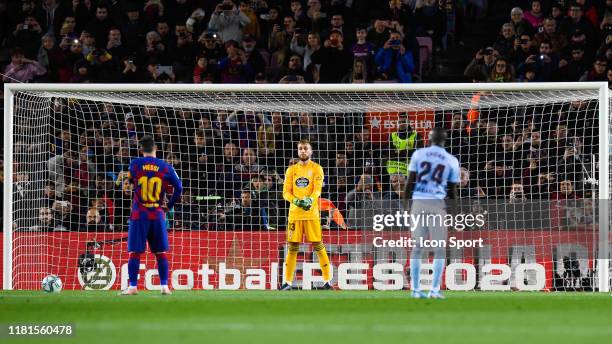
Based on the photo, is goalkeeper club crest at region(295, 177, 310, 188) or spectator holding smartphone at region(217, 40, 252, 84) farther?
spectator holding smartphone at region(217, 40, 252, 84)

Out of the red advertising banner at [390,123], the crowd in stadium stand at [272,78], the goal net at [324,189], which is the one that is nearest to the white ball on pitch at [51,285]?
the goal net at [324,189]

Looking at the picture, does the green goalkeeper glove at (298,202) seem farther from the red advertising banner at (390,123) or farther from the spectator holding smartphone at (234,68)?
the spectator holding smartphone at (234,68)

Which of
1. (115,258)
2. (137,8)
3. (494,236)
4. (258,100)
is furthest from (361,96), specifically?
(137,8)

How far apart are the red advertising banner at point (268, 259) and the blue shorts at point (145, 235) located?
10.4 ft

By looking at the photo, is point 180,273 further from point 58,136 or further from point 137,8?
point 137,8

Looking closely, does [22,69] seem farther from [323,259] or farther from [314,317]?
[314,317]

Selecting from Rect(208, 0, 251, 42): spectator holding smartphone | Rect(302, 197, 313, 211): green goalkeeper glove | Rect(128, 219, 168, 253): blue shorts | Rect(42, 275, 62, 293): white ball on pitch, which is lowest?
Rect(42, 275, 62, 293): white ball on pitch

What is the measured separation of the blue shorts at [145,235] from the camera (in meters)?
13.4

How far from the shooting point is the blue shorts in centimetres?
1340

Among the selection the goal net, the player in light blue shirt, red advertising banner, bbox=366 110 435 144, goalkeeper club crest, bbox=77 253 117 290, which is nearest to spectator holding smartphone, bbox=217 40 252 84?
the goal net

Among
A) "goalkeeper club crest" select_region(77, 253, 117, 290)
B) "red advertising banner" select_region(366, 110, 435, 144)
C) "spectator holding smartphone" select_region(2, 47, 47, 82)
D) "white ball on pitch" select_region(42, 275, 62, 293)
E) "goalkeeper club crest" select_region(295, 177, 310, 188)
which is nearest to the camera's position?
"white ball on pitch" select_region(42, 275, 62, 293)

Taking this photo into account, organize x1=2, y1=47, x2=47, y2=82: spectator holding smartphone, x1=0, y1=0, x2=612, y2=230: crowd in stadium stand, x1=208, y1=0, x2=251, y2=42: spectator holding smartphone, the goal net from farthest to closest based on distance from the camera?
1. x1=208, y1=0, x2=251, y2=42: spectator holding smartphone
2. x1=2, y1=47, x2=47, y2=82: spectator holding smartphone
3. x1=0, y1=0, x2=612, y2=230: crowd in stadium stand
4. the goal net

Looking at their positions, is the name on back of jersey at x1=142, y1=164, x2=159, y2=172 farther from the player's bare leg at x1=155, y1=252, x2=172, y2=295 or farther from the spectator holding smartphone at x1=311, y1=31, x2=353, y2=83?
the spectator holding smartphone at x1=311, y1=31, x2=353, y2=83

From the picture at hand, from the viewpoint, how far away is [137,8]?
72.8 ft
